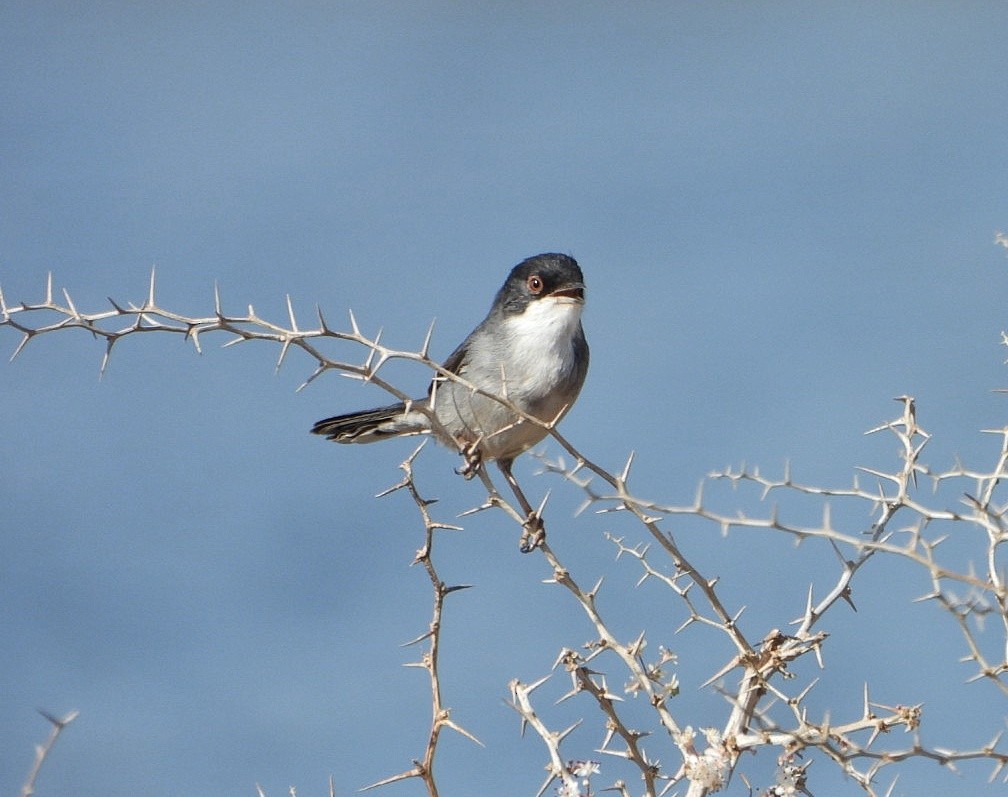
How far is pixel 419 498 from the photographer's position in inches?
149

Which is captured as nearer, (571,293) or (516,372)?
(516,372)

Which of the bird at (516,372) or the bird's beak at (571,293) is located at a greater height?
the bird's beak at (571,293)

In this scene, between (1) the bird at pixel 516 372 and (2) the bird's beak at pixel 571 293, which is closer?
(1) the bird at pixel 516 372

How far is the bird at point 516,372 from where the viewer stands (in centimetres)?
649

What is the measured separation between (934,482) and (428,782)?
1486 millimetres

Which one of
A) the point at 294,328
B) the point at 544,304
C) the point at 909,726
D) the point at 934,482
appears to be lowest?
the point at 909,726

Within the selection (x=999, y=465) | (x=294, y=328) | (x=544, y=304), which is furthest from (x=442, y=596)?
(x=544, y=304)

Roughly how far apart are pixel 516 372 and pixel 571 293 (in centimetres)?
70

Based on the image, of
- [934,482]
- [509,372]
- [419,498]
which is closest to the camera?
[934,482]

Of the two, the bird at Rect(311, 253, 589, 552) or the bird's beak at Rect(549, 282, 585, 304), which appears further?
the bird's beak at Rect(549, 282, 585, 304)

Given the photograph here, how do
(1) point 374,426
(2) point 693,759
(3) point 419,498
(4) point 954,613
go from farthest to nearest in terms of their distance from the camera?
(1) point 374,426 < (3) point 419,498 < (2) point 693,759 < (4) point 954,613

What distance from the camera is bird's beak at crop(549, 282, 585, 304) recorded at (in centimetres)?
700

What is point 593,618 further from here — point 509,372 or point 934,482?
point 509,372

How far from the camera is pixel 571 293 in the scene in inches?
277
